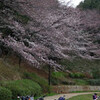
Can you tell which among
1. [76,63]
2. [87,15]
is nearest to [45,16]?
[76,63]

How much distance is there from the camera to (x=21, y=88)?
1285 centimetres

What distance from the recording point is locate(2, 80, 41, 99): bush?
39.9ft

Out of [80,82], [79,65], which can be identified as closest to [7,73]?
[80,82]

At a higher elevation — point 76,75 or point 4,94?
point 76,75

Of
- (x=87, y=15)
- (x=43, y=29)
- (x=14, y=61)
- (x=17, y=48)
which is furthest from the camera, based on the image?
(x=87, y=15)

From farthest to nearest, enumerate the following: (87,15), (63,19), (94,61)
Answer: (87,15), (94,61), (63,19)

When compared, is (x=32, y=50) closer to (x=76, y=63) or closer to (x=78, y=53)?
(x=78, y=53)

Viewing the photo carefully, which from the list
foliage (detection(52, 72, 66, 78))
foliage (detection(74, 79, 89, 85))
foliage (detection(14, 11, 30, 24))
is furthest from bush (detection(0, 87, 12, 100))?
foliage (detection(74, 79, 89, 85))

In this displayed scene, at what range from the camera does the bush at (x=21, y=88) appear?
12.2m

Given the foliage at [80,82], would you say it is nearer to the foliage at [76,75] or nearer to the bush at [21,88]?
the foliage at [76,75]

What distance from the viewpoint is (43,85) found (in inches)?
678

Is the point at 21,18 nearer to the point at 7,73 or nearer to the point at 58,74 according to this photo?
the point at 7,73

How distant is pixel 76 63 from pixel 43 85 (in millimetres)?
9273

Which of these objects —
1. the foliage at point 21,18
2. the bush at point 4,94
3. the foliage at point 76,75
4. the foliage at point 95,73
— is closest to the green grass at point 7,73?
the bush at point 4,94
